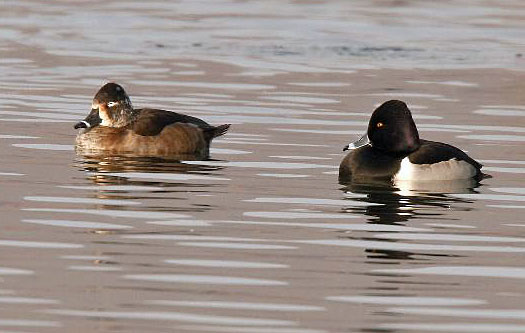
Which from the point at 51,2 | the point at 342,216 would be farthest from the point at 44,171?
the point at 51,2

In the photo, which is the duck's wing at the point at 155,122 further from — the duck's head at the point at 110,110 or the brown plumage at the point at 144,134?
the duck's head at the point at 110,110

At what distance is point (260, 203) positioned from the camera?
12.9 m

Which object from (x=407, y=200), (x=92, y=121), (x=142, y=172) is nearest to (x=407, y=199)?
(x=407, y=200)

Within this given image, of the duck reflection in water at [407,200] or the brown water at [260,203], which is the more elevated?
the brown water at [260,203]

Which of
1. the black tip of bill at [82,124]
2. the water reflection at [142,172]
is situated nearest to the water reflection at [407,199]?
the water reflection at [142,172]

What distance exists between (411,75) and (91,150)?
9044mm

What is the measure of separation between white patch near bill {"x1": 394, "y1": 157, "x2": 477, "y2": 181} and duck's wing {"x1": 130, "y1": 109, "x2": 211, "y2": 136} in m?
2.72

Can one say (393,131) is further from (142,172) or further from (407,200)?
(142,172)

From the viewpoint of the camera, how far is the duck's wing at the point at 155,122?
16158mm

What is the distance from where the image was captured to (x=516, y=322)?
8734 millimetres

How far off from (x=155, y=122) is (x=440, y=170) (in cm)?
311

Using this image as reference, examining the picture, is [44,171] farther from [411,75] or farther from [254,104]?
[411,75]

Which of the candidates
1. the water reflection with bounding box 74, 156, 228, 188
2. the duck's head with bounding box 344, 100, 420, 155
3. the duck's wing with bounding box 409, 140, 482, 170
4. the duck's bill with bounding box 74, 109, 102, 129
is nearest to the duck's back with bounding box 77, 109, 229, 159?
the duck's bill with bounding box 74, 109, 102, 129

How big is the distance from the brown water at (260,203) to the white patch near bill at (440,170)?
0.21 metres
